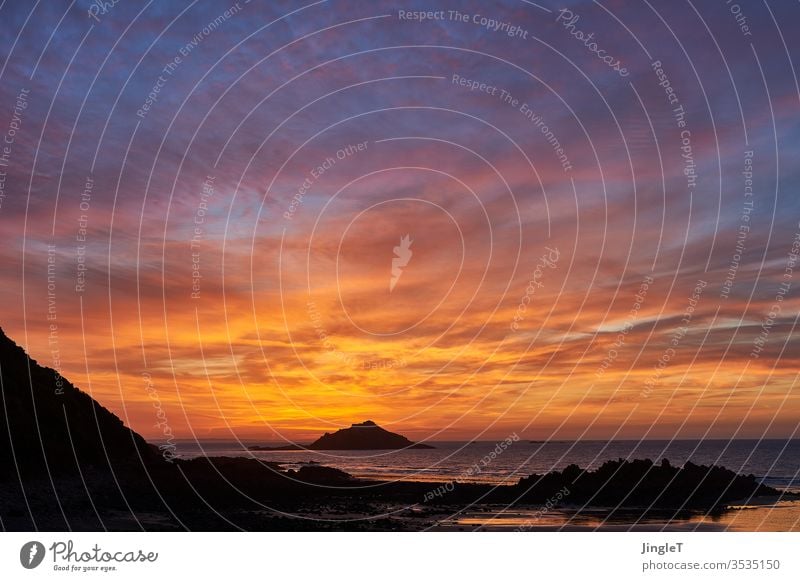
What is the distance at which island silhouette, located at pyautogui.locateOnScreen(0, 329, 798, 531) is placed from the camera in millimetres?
46031

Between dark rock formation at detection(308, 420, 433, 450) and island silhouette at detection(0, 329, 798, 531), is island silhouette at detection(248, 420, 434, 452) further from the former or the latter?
island silhouette at detection(0, 329, 798, 531)

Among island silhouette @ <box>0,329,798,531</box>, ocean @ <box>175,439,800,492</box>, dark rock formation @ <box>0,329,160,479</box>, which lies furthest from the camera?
ocean @ <box>175,439,800,492</box>

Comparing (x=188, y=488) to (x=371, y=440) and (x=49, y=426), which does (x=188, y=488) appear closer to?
(x=49, y=426)

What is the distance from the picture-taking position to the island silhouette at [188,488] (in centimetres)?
4603

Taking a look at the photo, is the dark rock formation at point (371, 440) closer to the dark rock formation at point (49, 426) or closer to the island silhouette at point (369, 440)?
the island silhouette at point (369, 440)

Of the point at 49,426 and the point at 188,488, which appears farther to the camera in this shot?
the point at 188,488

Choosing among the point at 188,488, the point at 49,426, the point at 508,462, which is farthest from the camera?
the point at 508,462

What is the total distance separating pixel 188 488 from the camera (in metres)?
59.4

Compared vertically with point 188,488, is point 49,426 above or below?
above

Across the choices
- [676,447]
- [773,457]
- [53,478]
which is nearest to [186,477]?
[53,478]

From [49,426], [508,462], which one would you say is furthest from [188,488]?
[508,462]

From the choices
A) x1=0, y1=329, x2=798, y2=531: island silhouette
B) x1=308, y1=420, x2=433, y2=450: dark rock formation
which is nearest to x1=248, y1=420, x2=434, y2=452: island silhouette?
x1=308, y1=420, x2=433, y2=450: dark rock formation

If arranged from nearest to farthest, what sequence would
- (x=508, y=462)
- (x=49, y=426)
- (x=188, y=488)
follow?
(x=49, y=426) < (x=188, y=488) < (x=508, y=462)

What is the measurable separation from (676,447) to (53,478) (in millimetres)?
162108
